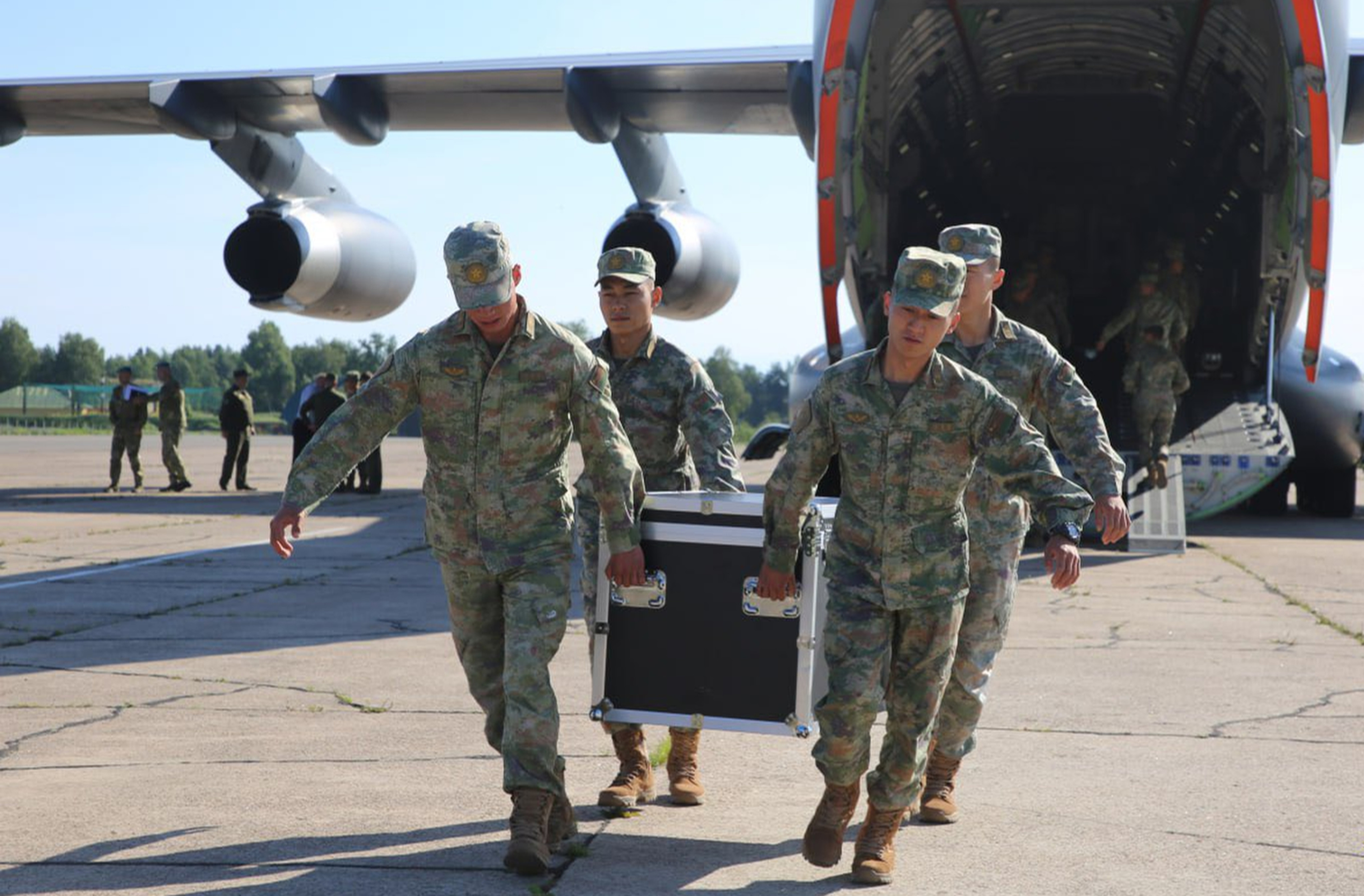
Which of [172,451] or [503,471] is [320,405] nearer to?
[172,451]

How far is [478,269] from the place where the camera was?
3.79 meters

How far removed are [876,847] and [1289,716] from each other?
2.63 meters

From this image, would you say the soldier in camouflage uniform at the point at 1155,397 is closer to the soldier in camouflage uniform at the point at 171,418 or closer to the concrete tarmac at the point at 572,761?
the concrete tarmac at the point at 572,761

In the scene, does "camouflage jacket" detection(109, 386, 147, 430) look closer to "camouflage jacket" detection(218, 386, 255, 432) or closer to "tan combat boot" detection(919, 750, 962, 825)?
"camouflage jacket" detection(218, 386, 255, 432)

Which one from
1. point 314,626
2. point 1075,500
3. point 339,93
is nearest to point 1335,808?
point 1075,500

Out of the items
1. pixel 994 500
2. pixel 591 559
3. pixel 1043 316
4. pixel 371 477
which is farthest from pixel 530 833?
pixel 371 477

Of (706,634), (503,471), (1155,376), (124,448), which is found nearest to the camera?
(503,471)

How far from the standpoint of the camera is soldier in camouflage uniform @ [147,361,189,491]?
56.3 feet

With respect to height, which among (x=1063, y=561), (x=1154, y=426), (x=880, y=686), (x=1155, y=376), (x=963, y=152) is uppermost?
(x=963, y=152)

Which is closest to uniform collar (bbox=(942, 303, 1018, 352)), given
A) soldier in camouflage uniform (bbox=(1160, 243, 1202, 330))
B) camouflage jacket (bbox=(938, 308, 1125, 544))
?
camouflage jacket (bbox=(938, 308, 1125, 544))

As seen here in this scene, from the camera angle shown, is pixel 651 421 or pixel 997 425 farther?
pixel 651 421

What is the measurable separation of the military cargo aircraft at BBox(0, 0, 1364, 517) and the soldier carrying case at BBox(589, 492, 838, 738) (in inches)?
230

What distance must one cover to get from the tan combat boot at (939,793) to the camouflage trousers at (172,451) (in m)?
14.8

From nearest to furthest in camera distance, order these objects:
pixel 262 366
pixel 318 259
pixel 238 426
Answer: pixel 318 259 < pixel 238 426 < pixel 262 366
